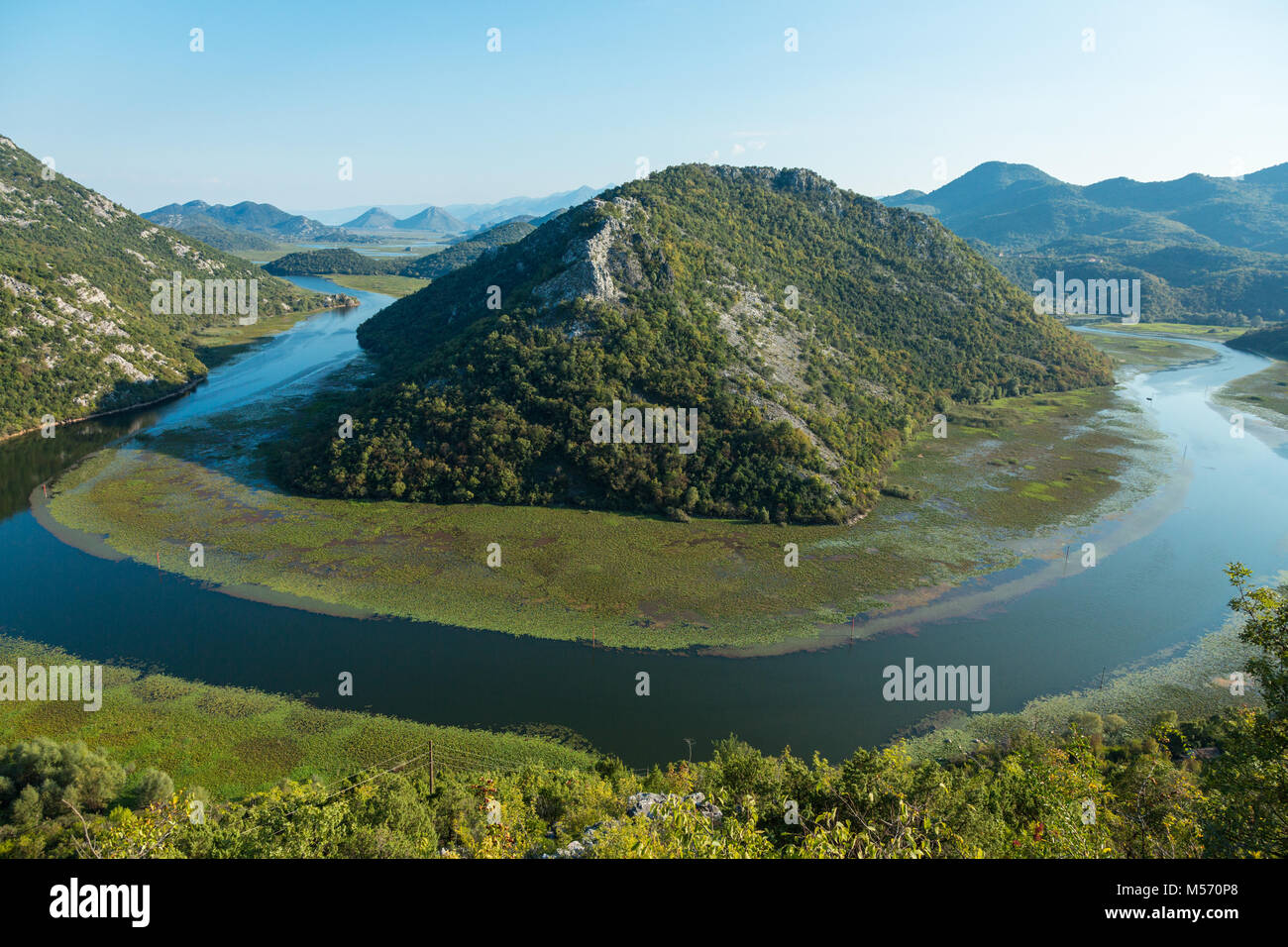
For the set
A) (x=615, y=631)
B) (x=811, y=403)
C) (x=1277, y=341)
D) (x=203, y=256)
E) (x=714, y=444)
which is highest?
(x=203, y=256)

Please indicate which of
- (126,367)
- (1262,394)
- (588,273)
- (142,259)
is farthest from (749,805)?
(142,259)

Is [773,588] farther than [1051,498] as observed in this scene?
No

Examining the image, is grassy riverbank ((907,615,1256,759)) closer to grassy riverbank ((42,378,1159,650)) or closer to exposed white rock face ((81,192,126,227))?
grassy riverbank ((42,378,1159,650))
